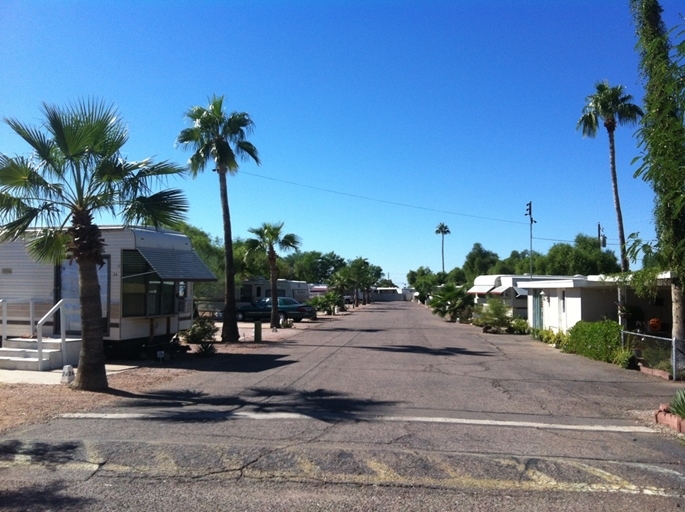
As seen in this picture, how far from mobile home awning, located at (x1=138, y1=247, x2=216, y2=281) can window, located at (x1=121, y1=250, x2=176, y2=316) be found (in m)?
0.38

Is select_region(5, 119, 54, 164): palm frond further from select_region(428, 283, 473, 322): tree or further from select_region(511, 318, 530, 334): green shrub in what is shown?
select_region(428, 283, 473, 322): tree

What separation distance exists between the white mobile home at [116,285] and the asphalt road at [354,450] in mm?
3714

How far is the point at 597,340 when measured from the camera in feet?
58.2

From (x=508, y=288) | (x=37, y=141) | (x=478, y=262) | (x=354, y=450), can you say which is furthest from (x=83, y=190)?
(x=478, y=262)

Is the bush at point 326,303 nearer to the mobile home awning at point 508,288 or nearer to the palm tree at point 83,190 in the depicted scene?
the mobile home awning at point 508,288

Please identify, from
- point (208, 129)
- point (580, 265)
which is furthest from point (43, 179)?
point (580, 265)

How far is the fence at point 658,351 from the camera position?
1364 centimetres

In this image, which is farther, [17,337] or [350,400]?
[17,337]

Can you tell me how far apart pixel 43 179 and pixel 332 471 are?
8.03 metres

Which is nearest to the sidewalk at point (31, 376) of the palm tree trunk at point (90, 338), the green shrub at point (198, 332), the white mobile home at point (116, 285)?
the palm tree trunk at point (90, 338)

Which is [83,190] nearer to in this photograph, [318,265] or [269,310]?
[269,310]

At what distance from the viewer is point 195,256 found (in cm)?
1752

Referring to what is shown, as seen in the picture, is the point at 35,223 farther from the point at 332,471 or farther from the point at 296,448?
the point at 332,471

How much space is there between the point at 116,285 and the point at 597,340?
13503 mm
